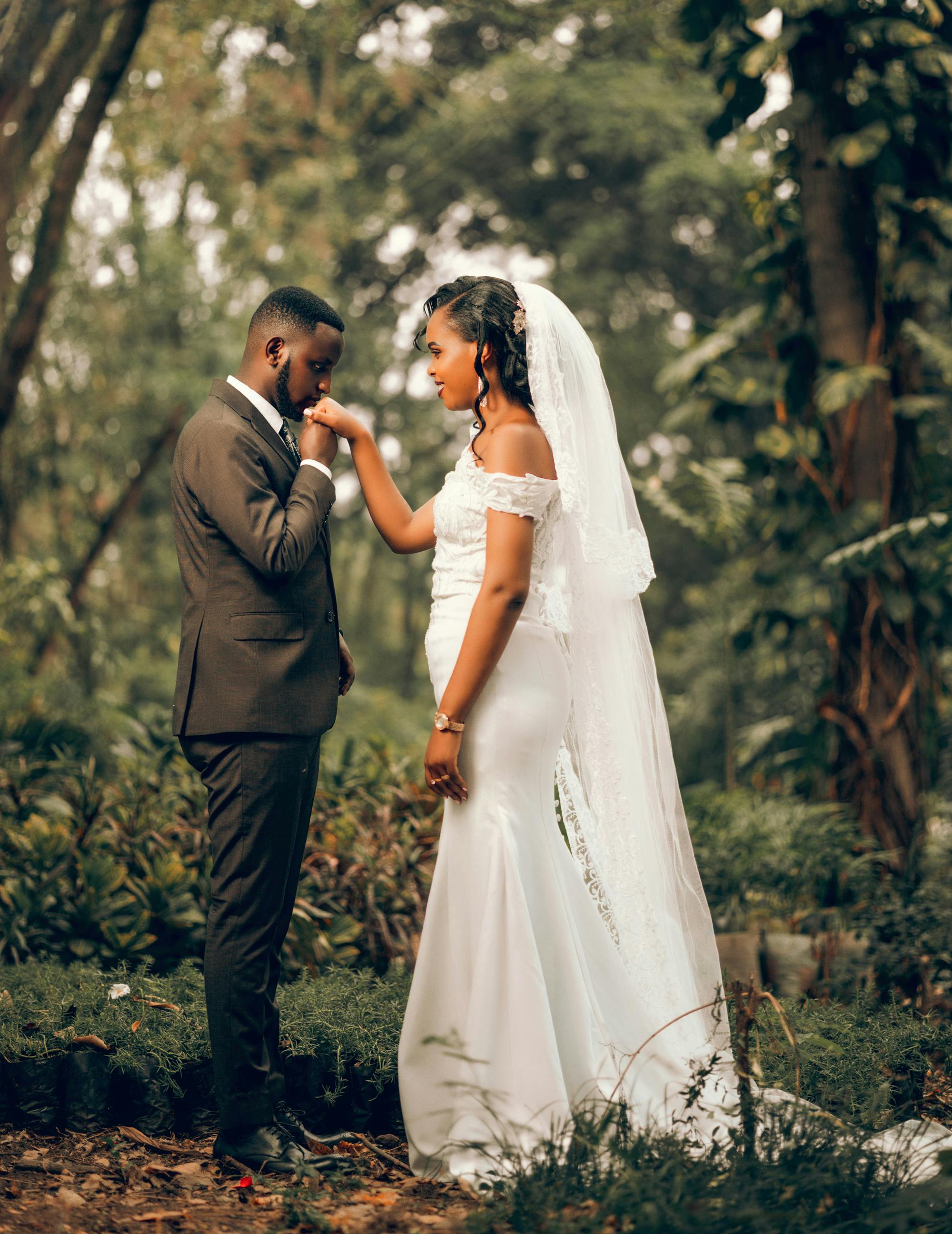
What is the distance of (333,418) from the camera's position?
3127 millimetres

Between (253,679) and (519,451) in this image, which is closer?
(253,679)

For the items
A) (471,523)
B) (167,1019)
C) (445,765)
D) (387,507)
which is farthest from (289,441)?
(167,1019)

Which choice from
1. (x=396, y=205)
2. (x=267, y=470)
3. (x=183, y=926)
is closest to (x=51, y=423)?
(x=396, y=205)

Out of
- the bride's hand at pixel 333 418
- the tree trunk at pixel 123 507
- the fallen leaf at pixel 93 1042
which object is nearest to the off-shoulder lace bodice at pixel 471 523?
the bride's hand at pixel 333 418

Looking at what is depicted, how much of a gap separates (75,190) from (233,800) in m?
5.34

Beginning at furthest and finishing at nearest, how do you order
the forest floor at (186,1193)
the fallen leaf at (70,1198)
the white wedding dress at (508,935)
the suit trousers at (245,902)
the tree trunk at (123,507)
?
the tree trunk at (123,507) < the white wedding dress at (508,935) < the suit trousers at (245,902) < the fallen leaf at (70,1198) < the forest floor at (186,1193)

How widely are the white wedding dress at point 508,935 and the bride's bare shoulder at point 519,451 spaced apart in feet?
0.13

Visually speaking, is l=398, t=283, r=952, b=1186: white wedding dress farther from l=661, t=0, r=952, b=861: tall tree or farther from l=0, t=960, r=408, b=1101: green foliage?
l=661, t=0, r=952, b=861: tall tree

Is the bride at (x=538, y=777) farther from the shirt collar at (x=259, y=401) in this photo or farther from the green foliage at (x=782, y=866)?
the green foliage at (x=782, y=866)

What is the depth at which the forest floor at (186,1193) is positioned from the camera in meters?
2.67

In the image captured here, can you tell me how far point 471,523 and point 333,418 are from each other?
0.49m

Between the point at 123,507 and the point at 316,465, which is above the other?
the point at 123,507

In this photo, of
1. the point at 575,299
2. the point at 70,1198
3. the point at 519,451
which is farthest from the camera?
the point at 575,299

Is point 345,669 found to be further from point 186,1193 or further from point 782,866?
point 782,866
